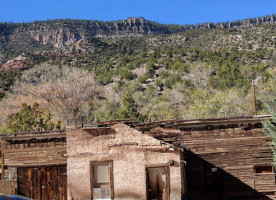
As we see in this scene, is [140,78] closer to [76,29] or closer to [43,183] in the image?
[43,183]

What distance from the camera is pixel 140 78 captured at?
51.0 metres

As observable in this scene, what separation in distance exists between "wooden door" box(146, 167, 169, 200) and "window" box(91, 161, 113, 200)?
1650 millimetres

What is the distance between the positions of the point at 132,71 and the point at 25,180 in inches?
1678

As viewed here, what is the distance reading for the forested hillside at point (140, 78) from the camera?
3397 cm

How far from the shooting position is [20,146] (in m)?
15.4

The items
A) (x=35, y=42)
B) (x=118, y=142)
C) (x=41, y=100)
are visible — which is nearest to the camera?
(x=118, y=142)

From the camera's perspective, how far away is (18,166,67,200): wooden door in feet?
49.1

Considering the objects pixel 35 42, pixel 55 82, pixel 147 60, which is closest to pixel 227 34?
pixel 147 60

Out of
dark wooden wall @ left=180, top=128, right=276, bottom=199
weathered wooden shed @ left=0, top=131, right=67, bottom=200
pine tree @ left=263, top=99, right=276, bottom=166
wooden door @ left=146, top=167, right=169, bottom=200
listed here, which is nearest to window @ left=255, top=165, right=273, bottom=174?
dark wooden wall @ left=180, top=128, right=276, bottom=199

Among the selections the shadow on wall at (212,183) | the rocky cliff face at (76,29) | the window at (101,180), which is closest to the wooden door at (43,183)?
the window at (101,180)

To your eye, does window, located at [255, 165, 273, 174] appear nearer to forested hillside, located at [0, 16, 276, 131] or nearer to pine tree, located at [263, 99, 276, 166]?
pine tree, located at [263, 99, 276, 166]

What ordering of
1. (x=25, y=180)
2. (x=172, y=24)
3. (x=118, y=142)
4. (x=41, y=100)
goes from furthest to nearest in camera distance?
(x=172, y=24) → (x=41, y=100) → (x=25, y=180) → (x=118, y=142)

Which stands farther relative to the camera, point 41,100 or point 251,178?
point 41,100

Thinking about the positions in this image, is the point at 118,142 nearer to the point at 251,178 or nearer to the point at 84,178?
the point at 84,178
